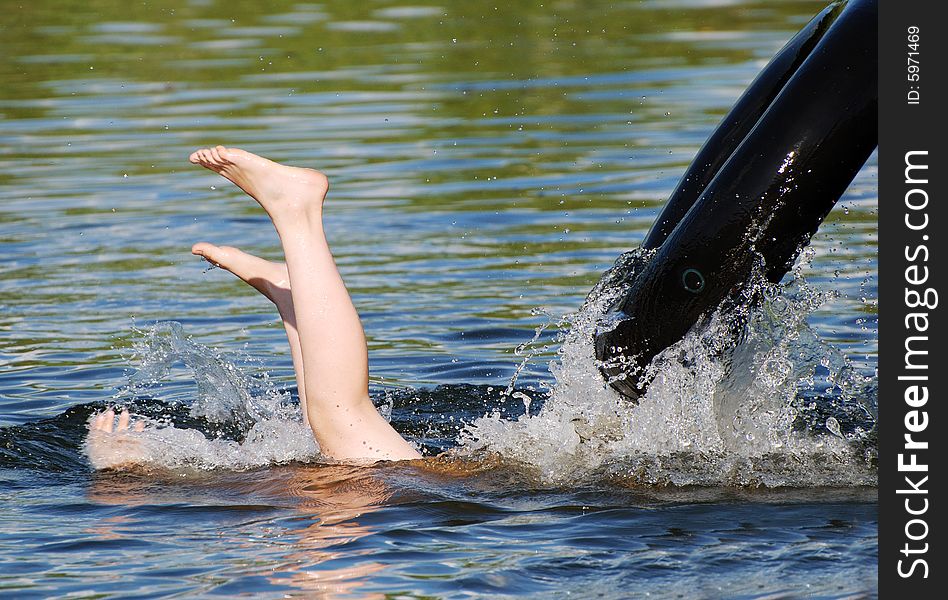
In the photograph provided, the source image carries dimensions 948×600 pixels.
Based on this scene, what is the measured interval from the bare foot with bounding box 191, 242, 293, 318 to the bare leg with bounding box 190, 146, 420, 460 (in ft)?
1.59

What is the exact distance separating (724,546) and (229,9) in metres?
16.5

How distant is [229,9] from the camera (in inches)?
767

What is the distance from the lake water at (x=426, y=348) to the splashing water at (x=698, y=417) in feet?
0.04

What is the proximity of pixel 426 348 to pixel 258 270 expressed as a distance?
1.82 m

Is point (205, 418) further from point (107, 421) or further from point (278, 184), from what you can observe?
point (278, 184)

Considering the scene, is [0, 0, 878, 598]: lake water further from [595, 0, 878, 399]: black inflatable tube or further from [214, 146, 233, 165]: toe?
[214, 146, 233, 165]: toe

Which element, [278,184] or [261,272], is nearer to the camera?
[278,184]

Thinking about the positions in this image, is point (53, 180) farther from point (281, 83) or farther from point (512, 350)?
point (512, 350)

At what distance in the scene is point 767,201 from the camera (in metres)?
4.77

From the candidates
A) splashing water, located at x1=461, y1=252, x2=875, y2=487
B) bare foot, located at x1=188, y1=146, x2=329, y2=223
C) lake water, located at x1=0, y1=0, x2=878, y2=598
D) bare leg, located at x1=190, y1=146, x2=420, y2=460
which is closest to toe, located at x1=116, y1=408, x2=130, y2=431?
lake water, located at x1=0, y1=0, x2=878, y2=598

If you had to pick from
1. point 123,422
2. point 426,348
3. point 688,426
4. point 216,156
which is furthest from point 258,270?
point 426,348

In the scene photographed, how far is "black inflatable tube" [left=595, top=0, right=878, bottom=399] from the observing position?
467 centimetres

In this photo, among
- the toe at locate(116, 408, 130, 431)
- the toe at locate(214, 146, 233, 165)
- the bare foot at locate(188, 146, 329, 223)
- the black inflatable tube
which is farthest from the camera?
the toe at locate(116, 408, 130, 431)

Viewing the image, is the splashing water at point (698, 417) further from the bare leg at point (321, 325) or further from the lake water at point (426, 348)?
the bare leg at point (321, 325)
